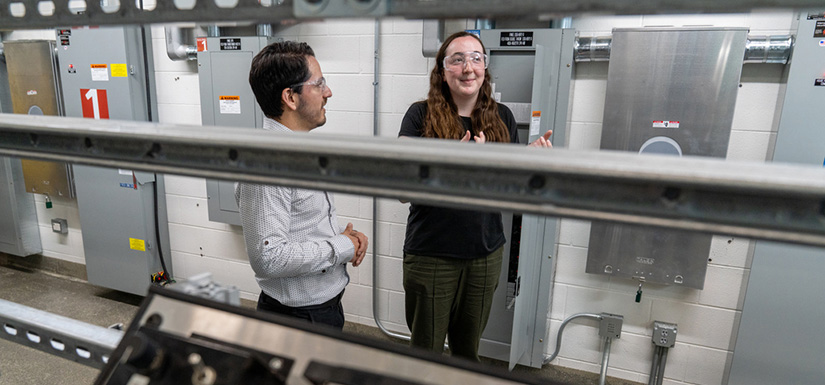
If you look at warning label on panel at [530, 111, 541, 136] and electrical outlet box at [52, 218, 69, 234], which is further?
electrical outlet box at [52, 218, 69, 234]

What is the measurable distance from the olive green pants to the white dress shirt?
0.33 metres

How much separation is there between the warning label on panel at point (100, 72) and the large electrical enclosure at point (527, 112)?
2306 millimetres

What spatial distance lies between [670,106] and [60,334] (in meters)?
2.22

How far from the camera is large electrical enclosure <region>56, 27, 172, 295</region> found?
283 cm

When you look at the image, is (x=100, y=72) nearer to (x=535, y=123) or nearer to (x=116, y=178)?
(x=116, y=178)

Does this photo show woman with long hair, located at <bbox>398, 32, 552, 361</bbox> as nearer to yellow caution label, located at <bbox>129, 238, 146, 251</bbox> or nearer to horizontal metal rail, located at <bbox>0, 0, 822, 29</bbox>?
horizontal metal rail, located at <bbox>0, 0, 822, 29</bbox>

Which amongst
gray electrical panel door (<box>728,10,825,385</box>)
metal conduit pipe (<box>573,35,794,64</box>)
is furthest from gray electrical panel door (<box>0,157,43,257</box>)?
gray electrical panel door (<box>728,10,825,385</box>)

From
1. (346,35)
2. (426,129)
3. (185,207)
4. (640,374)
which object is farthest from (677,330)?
(185,207)

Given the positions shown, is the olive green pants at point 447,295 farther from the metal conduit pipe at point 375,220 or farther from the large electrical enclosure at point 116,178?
the large electrical enclosure at point 116,178

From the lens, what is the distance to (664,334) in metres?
2.34

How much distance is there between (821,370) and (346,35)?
2.78 m

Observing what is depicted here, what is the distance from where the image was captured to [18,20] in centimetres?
60

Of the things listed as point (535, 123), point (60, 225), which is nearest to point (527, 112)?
point (535, 123)

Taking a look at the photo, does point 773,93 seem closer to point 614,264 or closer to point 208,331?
point 614,264
